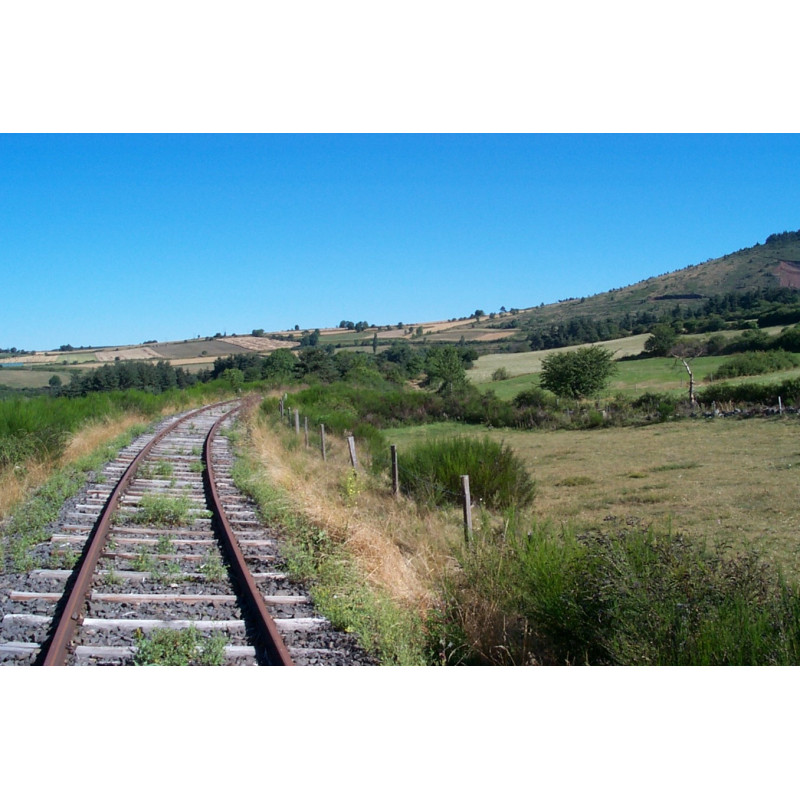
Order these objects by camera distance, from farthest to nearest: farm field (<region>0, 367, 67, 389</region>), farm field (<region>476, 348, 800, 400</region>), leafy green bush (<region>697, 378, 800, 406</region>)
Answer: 1. farm field (<region>476, 348, 800, 400</region>)
2. farm field (<region>0, 367, 67, 389</region>)
3. leafy green bush (<region>697, 378, 800, 406</region>)

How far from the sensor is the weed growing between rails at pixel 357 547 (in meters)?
5.14

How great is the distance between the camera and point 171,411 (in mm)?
28141

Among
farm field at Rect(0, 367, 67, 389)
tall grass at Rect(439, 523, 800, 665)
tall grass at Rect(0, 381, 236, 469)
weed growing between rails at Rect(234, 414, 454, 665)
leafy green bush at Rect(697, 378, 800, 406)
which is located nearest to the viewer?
tall grass at Rect(439, 523, 800, 665)

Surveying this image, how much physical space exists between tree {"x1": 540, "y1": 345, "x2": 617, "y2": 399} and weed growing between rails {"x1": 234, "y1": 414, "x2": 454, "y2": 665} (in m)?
38.6

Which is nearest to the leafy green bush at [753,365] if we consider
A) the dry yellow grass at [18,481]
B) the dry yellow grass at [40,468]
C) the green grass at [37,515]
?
the dry yellow grass at [40,468]

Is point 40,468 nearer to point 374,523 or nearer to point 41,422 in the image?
point 41,422

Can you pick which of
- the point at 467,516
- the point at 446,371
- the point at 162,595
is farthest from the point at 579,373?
the point at 162,595

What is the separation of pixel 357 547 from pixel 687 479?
46.8 feet

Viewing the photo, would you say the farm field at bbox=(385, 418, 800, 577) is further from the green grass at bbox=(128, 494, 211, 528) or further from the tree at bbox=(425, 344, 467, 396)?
the tree at bbox=(425, 344, 467, 396)

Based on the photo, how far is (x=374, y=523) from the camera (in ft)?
28.5

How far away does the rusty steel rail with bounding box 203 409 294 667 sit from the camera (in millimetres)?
4426

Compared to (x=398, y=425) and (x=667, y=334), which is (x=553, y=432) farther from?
(x=667, y=334)

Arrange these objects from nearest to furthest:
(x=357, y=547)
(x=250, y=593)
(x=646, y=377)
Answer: (x=250, y=593), (x=357, y=547), (x=646, y=377)

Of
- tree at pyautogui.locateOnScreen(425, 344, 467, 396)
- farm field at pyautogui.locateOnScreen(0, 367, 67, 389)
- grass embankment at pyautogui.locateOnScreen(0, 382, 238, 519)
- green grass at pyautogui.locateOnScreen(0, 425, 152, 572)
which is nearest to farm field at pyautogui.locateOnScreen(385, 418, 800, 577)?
green grass at pyautogui.locateOnScreen(0, 425, 152, 572)
